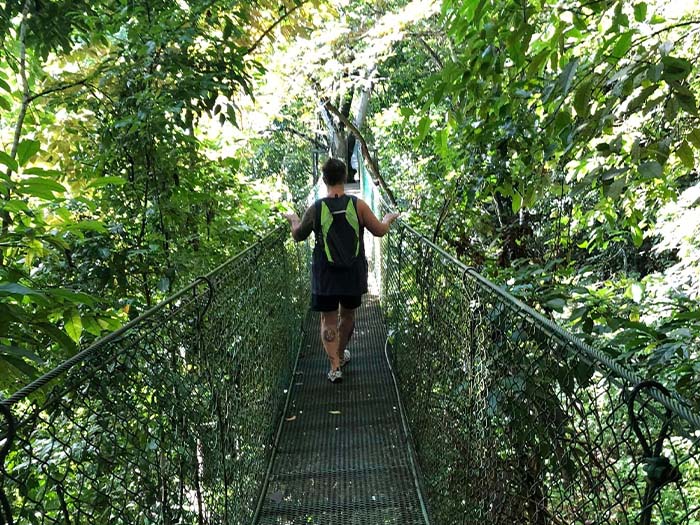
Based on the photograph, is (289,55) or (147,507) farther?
(289,55)

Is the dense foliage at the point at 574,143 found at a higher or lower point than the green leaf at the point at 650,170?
higher

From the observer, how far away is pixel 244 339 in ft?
7.45

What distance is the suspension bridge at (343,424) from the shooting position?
991mm

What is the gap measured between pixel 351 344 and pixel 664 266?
5072 millimetres

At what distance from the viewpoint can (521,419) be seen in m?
1.34

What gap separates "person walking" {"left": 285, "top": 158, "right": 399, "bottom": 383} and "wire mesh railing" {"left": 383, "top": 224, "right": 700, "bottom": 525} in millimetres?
560

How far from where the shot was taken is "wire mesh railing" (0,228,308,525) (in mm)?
1052

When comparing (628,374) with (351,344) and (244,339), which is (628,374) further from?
(351,344)

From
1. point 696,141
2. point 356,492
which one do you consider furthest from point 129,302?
point 696,141

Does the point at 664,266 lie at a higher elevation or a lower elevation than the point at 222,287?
higher

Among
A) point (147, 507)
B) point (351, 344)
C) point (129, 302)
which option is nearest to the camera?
point (147, 507)

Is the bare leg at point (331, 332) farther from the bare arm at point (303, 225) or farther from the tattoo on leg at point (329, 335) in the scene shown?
the bare arm at point (303, 225)

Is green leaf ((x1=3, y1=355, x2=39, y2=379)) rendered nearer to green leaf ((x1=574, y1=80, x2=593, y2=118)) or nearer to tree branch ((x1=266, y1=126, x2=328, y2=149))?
green leaf ((x1=574, y1=80, x2=593, y2=118))

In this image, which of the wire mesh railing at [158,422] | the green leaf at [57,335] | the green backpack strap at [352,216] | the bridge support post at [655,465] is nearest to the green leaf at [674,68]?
the bridge support post at [655,465]
